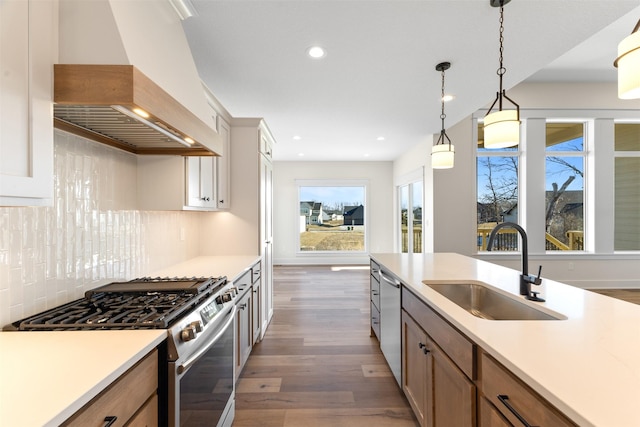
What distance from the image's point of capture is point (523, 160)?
4.86 metres

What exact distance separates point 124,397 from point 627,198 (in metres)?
7.24

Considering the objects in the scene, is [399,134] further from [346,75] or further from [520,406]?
[520,406]

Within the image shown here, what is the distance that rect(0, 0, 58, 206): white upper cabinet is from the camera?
31.9 inches

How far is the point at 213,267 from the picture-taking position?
2.33 m

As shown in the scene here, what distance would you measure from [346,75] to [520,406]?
2.75m

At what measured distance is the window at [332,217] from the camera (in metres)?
7.36

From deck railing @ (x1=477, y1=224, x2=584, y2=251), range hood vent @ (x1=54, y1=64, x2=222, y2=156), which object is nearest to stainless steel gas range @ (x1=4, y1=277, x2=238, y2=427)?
range hood vent @ (x1=54, y1=64, x2=222, y2=156)

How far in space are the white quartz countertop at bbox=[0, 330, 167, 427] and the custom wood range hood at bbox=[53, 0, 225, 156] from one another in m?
0.85

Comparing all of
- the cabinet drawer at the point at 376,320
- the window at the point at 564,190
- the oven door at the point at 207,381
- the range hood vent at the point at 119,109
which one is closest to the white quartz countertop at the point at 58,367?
the oven door at the point at 207,381

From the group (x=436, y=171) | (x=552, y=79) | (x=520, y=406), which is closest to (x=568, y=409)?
(x=520, y=406)

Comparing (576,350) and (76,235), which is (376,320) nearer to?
(576,350)

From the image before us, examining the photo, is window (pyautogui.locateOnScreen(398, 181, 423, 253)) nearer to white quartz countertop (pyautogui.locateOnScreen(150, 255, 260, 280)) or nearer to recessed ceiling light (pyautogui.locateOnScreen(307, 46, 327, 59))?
recessed ceiling light (pyautogui.locateOnScreen(307, 46, 327, 59))

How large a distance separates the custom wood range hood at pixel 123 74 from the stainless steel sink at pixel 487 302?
1.82 meters

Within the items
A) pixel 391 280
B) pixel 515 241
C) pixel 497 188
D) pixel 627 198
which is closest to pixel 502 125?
pixel 391 280
